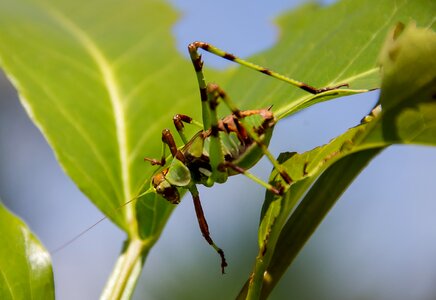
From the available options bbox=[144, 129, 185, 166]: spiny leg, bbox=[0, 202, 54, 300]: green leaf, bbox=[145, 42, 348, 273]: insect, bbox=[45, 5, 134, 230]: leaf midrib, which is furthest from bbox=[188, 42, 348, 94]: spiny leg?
bbox=[0, 202, 54, 300]: green leaf

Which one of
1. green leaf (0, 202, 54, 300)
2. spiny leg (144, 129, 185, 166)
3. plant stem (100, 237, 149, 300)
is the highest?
green leaf (0, 202, 54, 300)

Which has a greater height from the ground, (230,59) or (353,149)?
(230,59)

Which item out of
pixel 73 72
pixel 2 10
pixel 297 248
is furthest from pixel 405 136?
pixel 2 10

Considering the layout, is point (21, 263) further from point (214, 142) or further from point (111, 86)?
point (111, 86)

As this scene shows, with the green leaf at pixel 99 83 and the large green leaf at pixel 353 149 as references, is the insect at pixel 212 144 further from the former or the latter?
the large green leaf at pixel 353 149

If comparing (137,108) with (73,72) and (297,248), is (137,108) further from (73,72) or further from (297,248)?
(297,248)

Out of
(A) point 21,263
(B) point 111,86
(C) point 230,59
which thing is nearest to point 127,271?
(A) point 21,263

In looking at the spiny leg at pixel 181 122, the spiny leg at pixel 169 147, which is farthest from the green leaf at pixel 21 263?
the spiny leg at pixel 181 122

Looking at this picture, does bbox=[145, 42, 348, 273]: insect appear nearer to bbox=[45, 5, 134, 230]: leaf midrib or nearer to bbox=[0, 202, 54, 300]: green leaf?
bbox=[45, 5, 134, 230]: leaf midrib
